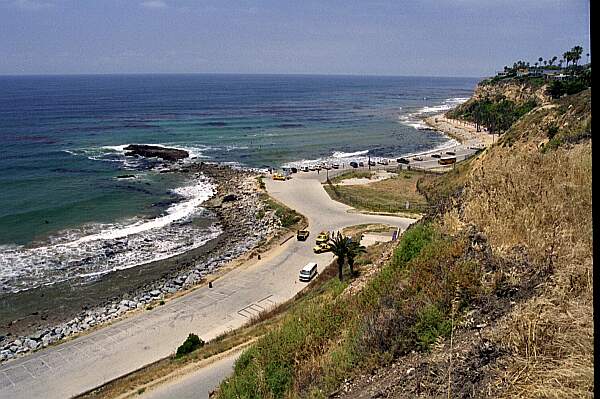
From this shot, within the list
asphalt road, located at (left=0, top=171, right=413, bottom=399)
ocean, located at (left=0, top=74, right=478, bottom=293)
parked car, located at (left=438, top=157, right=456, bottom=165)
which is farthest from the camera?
parked car, located at (left=438, top=157, right=456, bottom=165)

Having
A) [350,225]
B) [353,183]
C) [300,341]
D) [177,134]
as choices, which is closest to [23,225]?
[350,225]

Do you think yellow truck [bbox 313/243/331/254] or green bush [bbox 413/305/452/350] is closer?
green bush [bbox 413/305/452/350]

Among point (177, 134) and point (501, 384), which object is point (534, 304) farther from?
point (177, 134)

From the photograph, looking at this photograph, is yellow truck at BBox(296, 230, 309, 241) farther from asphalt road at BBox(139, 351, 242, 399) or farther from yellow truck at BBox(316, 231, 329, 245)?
asphalt road at BBox(139, 351, 242, 399)

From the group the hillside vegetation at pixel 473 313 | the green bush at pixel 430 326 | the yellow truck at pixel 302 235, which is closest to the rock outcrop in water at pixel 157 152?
the yellow truck at pixel 302 235

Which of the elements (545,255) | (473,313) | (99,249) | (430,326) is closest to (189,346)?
(430,326)

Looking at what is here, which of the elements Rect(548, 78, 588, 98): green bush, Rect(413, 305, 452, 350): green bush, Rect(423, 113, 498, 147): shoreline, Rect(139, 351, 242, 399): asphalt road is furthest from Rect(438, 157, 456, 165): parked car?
Rect(413, 305, 452, 350): green bush

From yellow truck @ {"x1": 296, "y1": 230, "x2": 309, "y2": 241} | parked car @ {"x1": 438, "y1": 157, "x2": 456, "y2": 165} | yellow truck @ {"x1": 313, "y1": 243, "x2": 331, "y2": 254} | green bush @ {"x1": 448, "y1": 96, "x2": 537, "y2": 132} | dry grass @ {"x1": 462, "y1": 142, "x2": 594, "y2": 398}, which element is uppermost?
green bush @ {"x1": 448, "y1": 96, "x2": 537, "y2": 132}

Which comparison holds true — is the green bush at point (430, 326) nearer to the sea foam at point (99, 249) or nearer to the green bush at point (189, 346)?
the green bush at point (189, 346)
